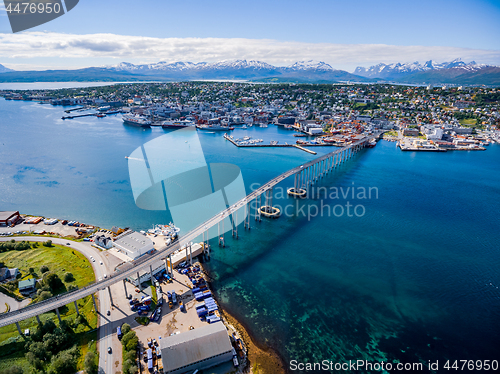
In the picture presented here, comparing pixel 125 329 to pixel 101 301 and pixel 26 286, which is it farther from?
pixel 26 286

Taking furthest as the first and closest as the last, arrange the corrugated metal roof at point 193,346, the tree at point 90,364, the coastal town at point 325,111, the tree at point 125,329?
the coastal town at point 325,111 → the tree at point 125,329 → the corrugated metal roof at point 193,346 → the tree at point 90,364

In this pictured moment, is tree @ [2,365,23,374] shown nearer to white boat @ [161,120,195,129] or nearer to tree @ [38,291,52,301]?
tree @ [38,291,52,301]

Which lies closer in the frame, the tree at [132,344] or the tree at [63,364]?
the tree at [63,364]

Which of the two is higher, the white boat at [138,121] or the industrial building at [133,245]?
the white boat at [138,121]

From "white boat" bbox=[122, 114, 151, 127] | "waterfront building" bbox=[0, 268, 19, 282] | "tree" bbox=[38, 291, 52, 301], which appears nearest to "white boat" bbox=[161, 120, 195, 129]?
"white boat" bbox=[122, 114, 151, 127]

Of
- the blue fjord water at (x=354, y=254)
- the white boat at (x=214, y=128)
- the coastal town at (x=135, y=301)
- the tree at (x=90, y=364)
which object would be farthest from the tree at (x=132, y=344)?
the white boat at (x=214, y=128)

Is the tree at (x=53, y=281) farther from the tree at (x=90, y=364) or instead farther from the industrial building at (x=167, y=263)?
the tree at (x=90, y=364)

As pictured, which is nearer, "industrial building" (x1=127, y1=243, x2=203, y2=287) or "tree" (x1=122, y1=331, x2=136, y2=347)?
"tree" (x1=122, y1=331, x2=136, y2=347)
